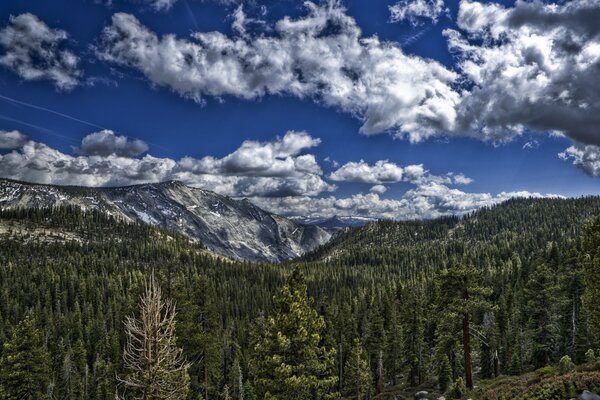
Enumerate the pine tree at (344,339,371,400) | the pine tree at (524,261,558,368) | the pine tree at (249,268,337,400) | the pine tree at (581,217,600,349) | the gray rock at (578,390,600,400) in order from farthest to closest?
the pine tree at (344,339,371,400), the pine tree at (524,261,558,368), the pine tree at (581,217,600,349), the pine tree at (249,268,337,400), the gray rock at (578,390,600,400)

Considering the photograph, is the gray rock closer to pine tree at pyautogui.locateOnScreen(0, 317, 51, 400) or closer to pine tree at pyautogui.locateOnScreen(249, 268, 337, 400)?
pine tree at pyautogui.locateOnScreen(249, 268, 337, 400)

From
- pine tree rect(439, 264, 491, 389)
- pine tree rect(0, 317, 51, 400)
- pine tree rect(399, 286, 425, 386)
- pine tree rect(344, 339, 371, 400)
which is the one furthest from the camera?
pine tree rect(399, 286, 425, 386)

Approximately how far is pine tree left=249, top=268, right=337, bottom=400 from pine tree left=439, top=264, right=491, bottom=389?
612 inches

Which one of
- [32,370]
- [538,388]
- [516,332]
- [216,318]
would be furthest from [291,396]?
[516,332]

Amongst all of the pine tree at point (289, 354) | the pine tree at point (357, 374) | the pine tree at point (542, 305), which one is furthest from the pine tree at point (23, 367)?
the pine tree at point (542, 305)

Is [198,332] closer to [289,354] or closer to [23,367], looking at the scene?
[289,354]

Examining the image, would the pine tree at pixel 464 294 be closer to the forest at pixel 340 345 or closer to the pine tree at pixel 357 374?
the forest at pixel 340 345

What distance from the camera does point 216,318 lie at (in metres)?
38.0

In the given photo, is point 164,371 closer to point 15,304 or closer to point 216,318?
point 216,318

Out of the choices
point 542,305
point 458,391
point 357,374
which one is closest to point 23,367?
point 357,374

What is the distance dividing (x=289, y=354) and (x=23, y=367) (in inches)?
1166

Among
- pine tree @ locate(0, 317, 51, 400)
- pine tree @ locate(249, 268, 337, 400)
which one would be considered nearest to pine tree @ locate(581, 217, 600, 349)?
pine tree @ locate(249, 268, 337, 400)

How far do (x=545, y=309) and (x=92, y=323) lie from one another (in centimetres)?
11892

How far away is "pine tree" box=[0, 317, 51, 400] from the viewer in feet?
117
